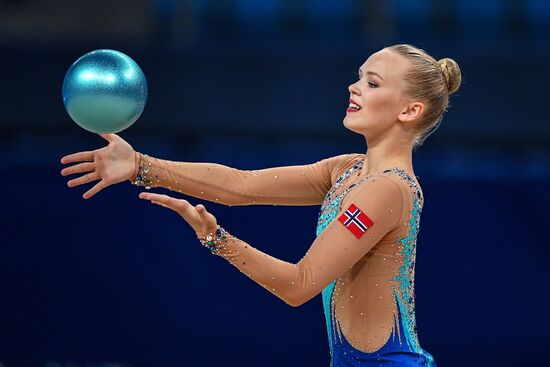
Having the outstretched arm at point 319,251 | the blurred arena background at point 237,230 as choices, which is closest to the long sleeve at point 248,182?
the outstretched arm at point 319,251

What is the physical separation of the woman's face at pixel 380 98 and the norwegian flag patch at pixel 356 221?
29 cm

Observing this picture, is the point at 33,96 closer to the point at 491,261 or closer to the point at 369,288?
the point at 491,261

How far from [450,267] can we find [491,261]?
195 mm

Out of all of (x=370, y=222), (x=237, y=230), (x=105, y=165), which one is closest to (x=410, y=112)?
(x=370, y=222)

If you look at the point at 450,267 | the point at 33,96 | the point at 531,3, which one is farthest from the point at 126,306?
the point at 531,3

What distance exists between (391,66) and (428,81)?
0.33 feet

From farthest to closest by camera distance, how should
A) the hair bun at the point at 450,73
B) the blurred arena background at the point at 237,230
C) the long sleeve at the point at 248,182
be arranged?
1. the blurred arena background at the point at 237,230
2. the long sleeve at the point at 248,182
3. the hair bun at the point at 450,73

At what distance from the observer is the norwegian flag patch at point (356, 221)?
2.09m

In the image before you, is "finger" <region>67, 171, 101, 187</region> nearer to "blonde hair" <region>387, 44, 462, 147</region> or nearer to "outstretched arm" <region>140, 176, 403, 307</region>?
"outstretched arm" <region>140, 176, 403, 307</region>

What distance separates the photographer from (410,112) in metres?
2.32

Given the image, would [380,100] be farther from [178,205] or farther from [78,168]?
[78,168]

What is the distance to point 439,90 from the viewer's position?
2.34m

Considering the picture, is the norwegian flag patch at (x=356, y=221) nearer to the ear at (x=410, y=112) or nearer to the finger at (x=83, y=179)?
the ear at (x=410, y=112)

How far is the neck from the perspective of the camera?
2.29m
